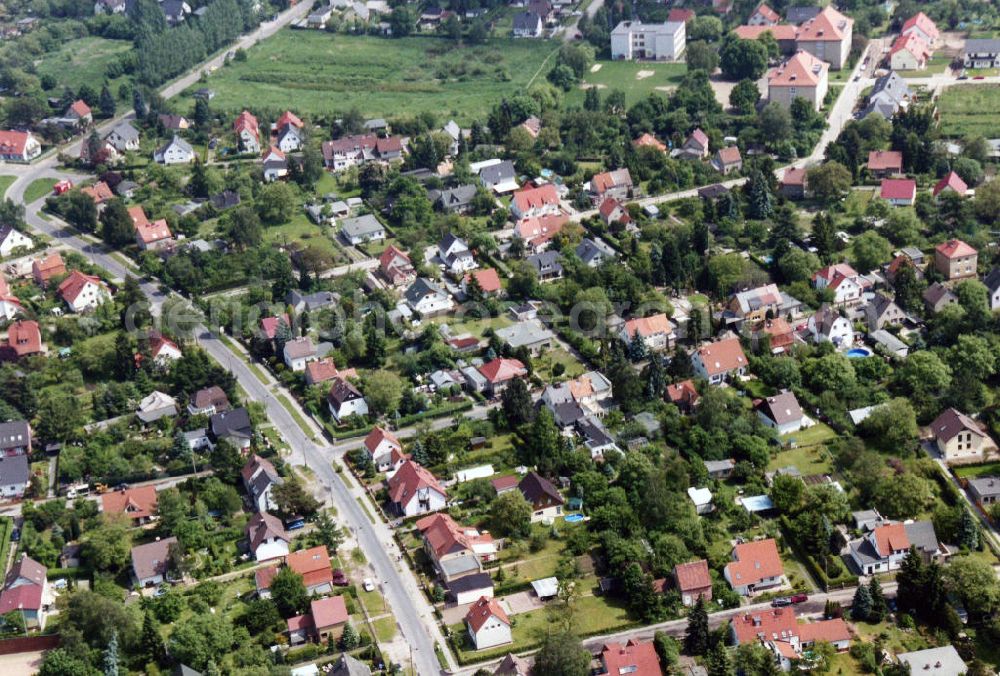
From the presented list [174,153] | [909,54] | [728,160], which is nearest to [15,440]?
[174,153]

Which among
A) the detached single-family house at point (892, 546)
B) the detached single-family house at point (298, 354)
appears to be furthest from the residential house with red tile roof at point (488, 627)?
the detached single-family house at point (298, 354)

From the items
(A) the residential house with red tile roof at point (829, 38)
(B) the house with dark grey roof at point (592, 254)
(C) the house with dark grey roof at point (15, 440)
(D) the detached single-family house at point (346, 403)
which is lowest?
(C) the house with dark grey roof at point (15, 440)

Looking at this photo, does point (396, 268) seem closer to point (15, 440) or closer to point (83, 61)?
point (15, 440)

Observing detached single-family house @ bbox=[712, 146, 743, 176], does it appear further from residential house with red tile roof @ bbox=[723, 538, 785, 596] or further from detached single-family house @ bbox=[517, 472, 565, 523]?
residential house with red tile roof @ bbox=[723, 538, 785, 596]

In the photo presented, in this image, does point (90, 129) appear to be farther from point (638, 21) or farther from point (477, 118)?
point (638, 21)

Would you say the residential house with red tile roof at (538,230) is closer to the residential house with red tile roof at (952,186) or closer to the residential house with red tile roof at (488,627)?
the residential house with red tile roof at (952,186)

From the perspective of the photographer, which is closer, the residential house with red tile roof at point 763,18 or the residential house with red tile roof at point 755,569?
the residential house with red tile roof at point 755,569

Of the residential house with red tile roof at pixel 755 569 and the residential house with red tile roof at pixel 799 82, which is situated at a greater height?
the residential house with red tile roof at pixel 799 82

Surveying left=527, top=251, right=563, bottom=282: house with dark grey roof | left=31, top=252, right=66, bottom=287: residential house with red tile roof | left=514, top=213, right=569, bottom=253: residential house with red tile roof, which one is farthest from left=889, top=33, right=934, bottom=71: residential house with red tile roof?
left=31, top=252, right=66, bottom=287: residential house with red tile roof
